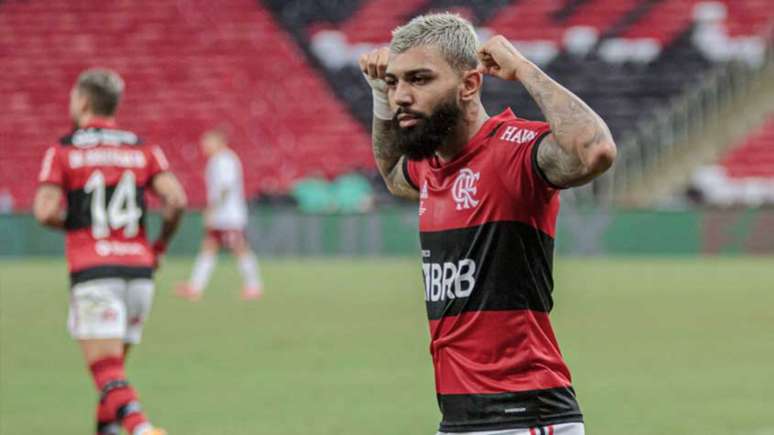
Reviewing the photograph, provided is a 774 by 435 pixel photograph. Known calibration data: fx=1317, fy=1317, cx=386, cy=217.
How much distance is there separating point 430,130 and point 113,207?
3603mm

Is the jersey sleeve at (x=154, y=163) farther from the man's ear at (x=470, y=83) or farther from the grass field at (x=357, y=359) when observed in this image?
the man's ear at (x=470, y=83)

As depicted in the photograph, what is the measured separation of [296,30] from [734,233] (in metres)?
11.8

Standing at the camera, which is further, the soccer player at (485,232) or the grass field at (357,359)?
the grass field at (357,359)

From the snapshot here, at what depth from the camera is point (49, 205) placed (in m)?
7.18

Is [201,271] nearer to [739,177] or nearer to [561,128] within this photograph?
[561,128]

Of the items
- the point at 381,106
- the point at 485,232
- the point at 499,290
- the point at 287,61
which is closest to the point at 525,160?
the point at 485,232

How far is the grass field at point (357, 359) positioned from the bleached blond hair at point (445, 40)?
15.1ft

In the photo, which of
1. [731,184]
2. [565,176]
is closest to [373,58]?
[565,176]

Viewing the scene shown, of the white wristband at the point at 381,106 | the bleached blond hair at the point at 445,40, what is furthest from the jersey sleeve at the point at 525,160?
the white wristband at the point at 381,106

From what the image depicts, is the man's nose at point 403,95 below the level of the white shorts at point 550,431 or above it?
above

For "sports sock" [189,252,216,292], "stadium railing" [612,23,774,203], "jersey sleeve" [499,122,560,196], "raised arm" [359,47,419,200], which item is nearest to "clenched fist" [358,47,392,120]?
"raised arm" [359,47,419,200]

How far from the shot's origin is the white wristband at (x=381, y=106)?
4960mm

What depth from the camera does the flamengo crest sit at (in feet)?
13.9

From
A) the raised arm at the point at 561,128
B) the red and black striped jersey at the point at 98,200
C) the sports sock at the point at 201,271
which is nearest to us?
the raised arm at the point at 561,128
